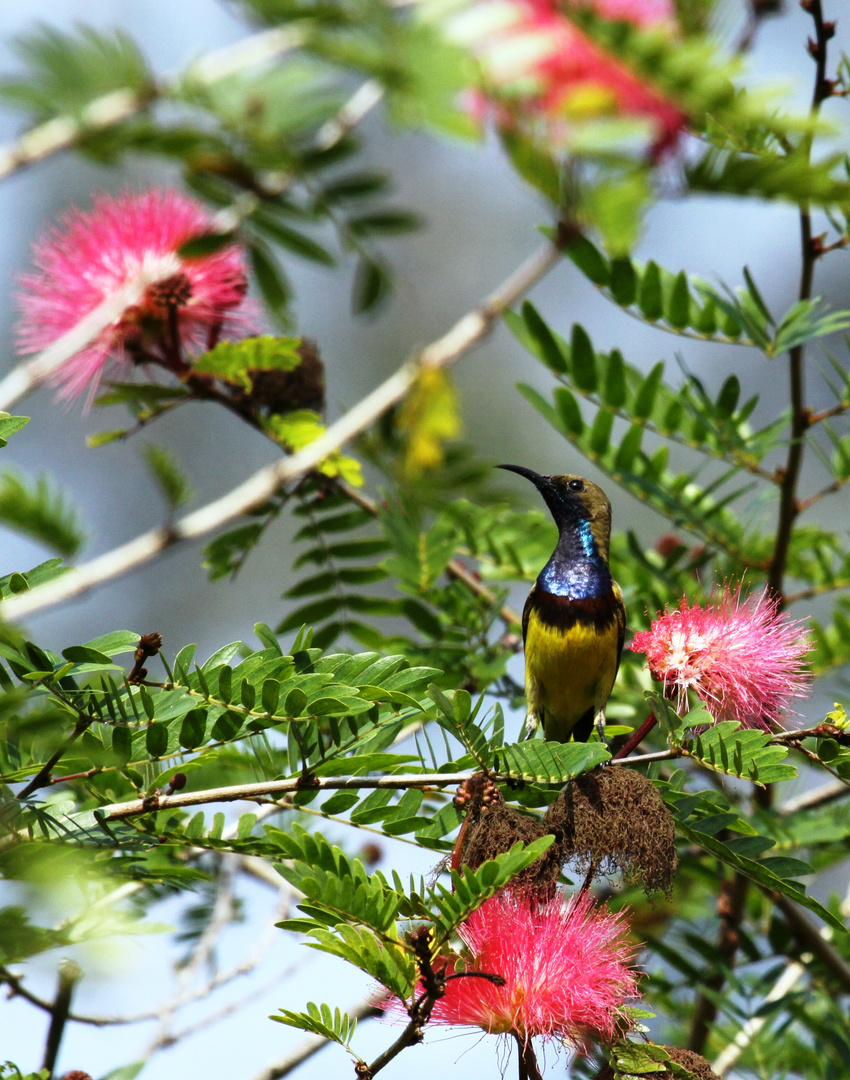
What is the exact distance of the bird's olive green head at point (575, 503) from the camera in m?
3.61

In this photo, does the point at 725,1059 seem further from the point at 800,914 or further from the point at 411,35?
the point at 411,35

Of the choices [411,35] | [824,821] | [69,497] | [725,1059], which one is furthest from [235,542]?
[411,35]

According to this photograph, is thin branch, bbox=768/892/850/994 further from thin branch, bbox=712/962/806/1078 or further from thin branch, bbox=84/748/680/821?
thin branch, bbox=84/748/680/821

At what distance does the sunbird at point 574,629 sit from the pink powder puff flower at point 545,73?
2.19 meters

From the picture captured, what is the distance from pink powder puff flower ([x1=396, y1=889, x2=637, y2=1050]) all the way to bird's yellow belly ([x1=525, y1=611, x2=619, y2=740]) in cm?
121

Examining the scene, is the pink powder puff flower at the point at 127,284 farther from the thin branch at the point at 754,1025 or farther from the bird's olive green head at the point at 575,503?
the thin branch at the point at 754,1025

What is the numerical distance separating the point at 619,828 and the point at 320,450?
1.26 m

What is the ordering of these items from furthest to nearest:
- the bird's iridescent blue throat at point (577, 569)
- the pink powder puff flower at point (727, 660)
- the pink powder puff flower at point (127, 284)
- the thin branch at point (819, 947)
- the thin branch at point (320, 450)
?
1. the bird's iridescent blue throat at point (577, 569)
2. the thin branch at point (819, 947)
3. the pink powder puff flower at point (127, 284)
4. the pink powder puff flower at point (727, 660)
5. the thin branch at point (320, 450)

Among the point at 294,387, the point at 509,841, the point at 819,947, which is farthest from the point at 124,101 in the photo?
the point at 819,947

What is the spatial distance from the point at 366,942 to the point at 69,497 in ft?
4.44

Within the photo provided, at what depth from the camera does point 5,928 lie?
1507 mm

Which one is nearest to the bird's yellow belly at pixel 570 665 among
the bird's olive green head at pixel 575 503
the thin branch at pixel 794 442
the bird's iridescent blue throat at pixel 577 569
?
the bird's iridescent blue throat at pixel 577 569

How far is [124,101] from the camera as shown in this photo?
1.19 m

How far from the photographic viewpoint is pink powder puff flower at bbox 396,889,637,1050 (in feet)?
6.81
